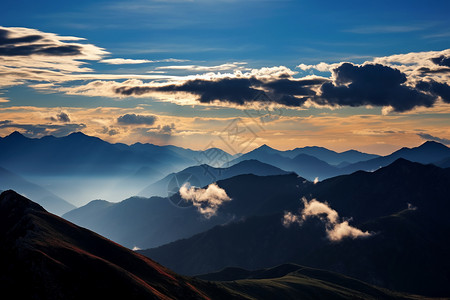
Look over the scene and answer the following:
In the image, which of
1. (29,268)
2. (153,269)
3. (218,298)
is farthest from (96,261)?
(218,298)

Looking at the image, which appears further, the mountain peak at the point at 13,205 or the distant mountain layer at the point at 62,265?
the mountain peak at the point at 13,205

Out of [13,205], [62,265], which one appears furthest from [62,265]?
[13,205]

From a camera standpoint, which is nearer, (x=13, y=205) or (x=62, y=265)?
(x=62, y=265)

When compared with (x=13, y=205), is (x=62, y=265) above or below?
below

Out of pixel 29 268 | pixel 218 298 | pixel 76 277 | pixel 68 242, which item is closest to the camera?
pixel 29 268

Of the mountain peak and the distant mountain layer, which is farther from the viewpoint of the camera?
the mountain peak

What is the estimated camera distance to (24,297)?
10131 centimetres

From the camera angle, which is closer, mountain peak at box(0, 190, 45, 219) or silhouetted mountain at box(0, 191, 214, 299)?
silhouetted mountain at box(0, 191, 214, 299)

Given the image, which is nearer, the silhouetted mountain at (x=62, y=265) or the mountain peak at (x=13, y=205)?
the silhouetted mountain at (x=62, y=265)

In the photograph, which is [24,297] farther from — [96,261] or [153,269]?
[153,269]

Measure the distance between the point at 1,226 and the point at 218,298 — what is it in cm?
9769

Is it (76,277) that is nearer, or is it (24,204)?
(76,277)

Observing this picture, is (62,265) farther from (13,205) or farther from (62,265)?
(13,205)

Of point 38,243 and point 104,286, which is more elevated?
point 38,243
